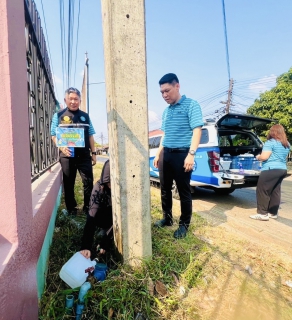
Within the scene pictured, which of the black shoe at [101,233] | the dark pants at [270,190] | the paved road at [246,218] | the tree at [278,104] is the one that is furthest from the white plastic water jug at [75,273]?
the tree at [278,104]

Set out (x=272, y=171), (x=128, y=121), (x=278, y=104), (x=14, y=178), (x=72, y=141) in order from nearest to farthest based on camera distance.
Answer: (x=14, y=178) < (x=128, y=121) < (x=72, y=141) < (x=272, y=171) < (x=278, y=104)

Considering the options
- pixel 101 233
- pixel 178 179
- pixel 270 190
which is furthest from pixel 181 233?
pixel 270 190

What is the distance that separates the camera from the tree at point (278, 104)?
13.9 metres

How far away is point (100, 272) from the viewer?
1.69 meters

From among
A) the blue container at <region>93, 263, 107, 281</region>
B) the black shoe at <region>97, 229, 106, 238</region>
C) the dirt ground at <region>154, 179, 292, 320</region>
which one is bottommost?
the dirt ground at <region>154, 179, 292, 320</region>

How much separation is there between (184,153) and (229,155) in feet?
10.3

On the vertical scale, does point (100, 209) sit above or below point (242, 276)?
above

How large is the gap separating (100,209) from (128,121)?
2.73 ft

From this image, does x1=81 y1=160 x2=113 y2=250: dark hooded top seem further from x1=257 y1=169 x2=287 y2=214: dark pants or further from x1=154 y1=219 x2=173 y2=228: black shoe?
x1=257 y1=169 x2=287 y2=214: dark pants

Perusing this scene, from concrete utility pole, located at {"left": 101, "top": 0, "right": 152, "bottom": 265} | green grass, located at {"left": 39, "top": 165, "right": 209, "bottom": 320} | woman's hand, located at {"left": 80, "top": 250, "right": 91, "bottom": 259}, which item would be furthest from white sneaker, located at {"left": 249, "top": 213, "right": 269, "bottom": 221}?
woman's hand, located at {"left": 80, "top": 250, "right": 91, "bottom": 259}

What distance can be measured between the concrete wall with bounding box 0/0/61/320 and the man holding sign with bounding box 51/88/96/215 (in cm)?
163

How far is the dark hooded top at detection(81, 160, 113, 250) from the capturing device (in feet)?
6.12

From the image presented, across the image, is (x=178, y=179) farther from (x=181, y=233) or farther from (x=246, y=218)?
(x=246, y=218)

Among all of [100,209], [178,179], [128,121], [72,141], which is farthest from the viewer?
[72,141]
